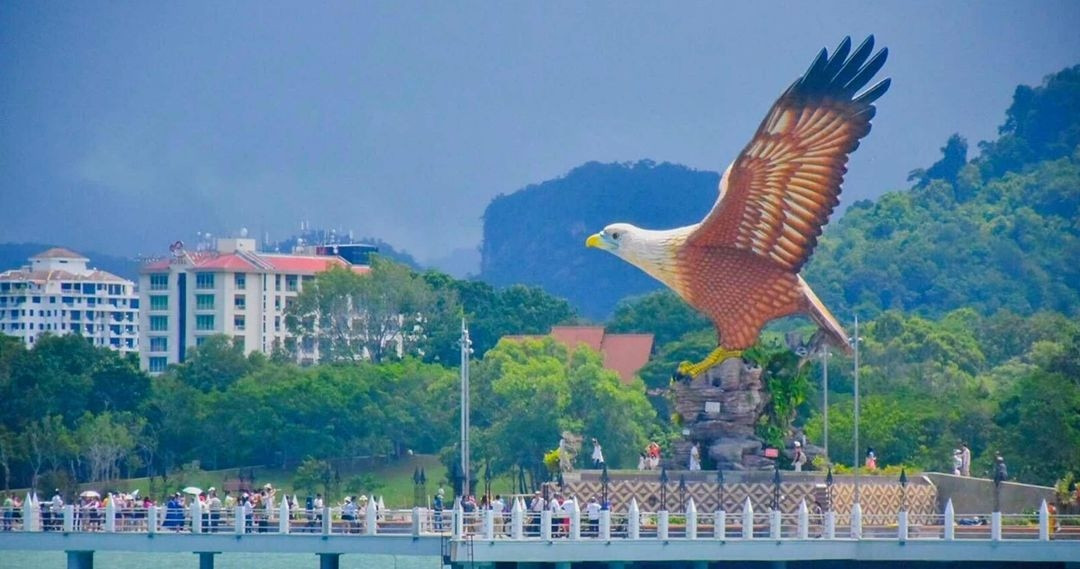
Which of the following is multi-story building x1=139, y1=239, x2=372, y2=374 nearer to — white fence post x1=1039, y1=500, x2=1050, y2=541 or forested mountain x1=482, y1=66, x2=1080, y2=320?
forested mountain x1=482, y1=66, x2=1080, y2=320

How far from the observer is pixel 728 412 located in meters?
51.1

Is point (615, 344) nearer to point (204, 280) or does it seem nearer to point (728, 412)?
point (204, 280)

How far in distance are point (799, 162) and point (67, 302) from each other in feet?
377

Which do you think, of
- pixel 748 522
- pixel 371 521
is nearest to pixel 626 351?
pixel 371 521

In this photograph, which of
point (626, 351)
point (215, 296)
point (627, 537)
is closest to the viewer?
point (627, 537)

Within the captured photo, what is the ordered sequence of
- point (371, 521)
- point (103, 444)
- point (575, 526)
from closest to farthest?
point (575, 526) → point (371, 521) → point (103, 444)

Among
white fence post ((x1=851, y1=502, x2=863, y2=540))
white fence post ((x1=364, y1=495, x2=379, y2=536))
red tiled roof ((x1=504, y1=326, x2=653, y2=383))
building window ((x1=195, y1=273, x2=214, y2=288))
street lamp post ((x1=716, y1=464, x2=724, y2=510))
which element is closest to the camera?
white fence post ((x1=851, y1=502, x2=863, y2=540))

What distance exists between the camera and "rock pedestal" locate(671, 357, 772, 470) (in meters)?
50.8

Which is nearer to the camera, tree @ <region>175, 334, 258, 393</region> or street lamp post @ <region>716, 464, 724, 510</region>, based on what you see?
street lamp post @ <region>716, 464, 724, 510</region>

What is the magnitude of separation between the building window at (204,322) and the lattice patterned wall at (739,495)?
81.4 m

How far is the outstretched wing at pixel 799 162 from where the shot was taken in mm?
50434

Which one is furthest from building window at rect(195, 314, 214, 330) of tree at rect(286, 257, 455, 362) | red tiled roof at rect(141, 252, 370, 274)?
tree at rect(286, 257, 455, 362)

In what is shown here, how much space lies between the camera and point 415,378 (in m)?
95.4

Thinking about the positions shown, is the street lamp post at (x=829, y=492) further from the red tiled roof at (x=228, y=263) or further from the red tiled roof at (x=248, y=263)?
the red tiled roof at (x=228, y=263)
